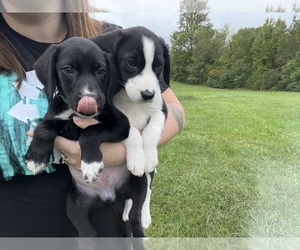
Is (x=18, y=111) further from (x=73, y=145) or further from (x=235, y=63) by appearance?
(x=235, y=63)

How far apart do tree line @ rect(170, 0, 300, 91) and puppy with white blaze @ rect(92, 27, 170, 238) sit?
0.41 feet

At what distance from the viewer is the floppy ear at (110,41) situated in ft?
2.16

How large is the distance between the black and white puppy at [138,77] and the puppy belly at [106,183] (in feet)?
0.18

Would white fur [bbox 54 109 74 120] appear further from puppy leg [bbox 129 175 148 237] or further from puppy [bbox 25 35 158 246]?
puppy leg [bbox 129 175 148 237]

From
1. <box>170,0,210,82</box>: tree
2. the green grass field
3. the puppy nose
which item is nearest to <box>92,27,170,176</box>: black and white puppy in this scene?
the puppy nose

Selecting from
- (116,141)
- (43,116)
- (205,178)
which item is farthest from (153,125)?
(205,178)

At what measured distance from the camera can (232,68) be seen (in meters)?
0.86

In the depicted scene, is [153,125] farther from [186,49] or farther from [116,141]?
[186,49]

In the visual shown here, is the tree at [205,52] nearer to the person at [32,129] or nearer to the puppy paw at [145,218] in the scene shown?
the person at [32,129]

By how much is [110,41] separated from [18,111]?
200 mm

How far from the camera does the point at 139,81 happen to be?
627 millimetres

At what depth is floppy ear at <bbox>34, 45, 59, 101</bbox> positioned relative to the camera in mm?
605

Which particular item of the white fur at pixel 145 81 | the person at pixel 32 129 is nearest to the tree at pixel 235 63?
the person at pixel 32 129

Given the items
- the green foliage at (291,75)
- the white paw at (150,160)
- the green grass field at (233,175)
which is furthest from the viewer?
the green grass field at (233,175)
